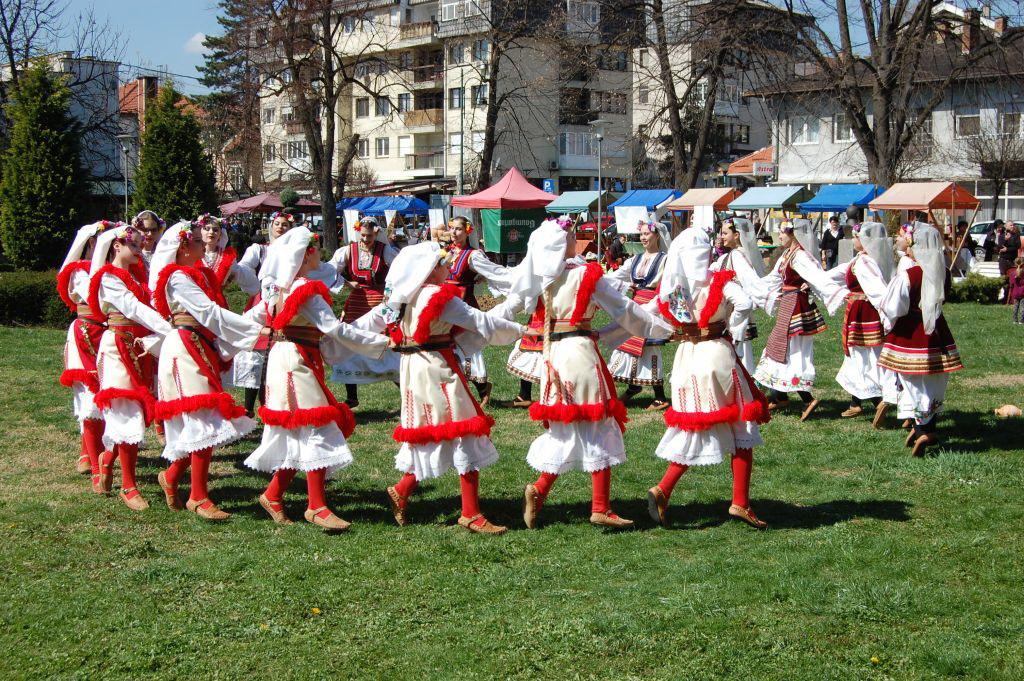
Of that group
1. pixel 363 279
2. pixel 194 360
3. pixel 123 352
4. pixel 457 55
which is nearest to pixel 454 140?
pixel 457 55

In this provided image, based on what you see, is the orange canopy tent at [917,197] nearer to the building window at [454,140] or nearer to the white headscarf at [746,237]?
the white headscarf at [746,237]

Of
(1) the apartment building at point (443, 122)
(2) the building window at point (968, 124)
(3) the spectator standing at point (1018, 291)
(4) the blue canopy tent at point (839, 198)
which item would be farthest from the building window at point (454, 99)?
(3) the spectator standing at point (1018, 291)

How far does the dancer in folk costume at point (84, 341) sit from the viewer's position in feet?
25.1

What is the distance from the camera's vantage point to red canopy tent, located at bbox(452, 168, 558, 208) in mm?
22766

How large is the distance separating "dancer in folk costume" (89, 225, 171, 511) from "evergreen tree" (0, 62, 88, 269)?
13814mm

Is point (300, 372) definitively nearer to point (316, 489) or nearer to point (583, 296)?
point (316, 489)

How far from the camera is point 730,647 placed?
15.2 ft

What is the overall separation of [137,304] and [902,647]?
16.8ft

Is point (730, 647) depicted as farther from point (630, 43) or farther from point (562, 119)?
point (562, 119)

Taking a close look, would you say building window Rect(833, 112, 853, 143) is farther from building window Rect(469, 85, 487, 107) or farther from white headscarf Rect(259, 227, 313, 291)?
white headscarf Rect(259, 227, 313, 291)

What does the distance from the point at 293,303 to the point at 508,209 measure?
17.0 meters

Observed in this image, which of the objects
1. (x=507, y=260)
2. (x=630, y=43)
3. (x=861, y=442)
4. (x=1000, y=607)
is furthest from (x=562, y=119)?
(x=1000, y=607)

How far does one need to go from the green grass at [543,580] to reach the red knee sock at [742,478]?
0.63 feet

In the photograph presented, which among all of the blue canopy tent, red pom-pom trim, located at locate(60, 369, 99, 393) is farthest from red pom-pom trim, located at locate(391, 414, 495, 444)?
the blue canopy tent
